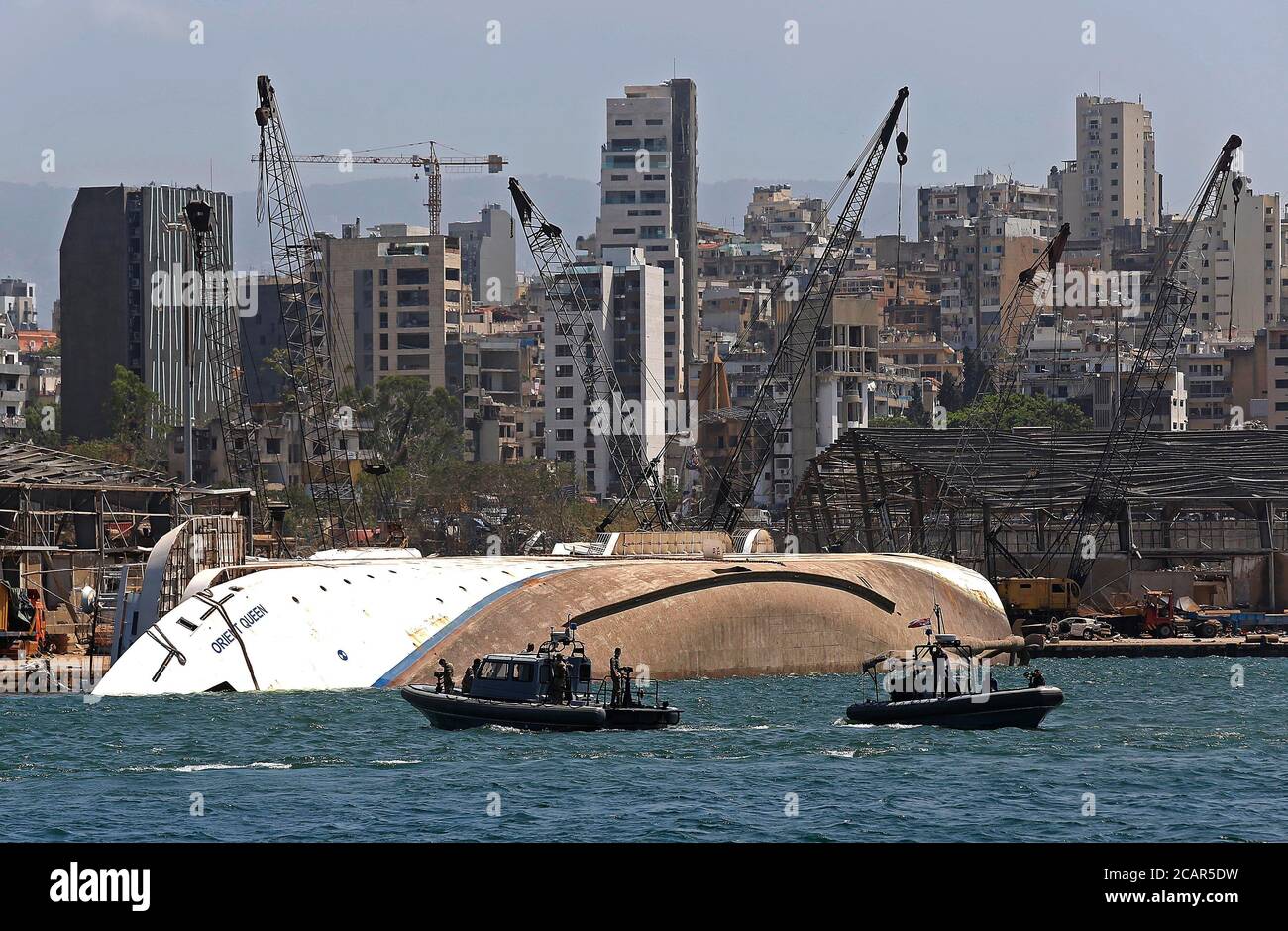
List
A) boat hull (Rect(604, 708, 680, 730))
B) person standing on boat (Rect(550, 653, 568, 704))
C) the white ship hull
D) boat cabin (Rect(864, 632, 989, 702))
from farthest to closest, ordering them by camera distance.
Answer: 1. the white ship hull
2. boat cabin (Rect(864, 632, 989, 702))
3. person standing on boat (Rect(550, 653, 568, 704))
4. boat hull (Rect(604, 708, 680, 730))

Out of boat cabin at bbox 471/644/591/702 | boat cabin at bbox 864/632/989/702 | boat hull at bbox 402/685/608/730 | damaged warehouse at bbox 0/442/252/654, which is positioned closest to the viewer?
boat hull at bbox 402/685/608/730

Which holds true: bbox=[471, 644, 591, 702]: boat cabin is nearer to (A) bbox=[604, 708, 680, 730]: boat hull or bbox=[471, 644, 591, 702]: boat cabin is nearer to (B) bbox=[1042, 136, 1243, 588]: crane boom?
(A) bbox=[604, 708, 680, 730]: boat hull

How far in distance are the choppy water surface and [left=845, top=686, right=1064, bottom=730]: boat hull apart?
75cm

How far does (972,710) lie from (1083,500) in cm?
7986

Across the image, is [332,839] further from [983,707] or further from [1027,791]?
[983,707]

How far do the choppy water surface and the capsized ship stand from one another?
79.5 inches

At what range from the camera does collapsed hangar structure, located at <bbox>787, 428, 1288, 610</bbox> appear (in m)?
137

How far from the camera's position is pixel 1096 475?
457ft

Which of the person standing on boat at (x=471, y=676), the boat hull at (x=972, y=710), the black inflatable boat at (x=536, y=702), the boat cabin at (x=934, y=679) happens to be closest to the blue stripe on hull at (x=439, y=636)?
the person standing on boat at (x=471, y=676)

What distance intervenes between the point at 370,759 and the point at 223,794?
701 centimetres

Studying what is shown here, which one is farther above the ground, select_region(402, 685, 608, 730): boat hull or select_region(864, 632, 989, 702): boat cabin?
select_region(864, 632, 989, 702): boat cabin

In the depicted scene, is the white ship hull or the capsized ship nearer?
the white ship hull

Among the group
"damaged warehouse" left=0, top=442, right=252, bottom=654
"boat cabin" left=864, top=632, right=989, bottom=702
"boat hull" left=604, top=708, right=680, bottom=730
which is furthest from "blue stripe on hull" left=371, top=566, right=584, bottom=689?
"boat cabin" left=864, top=632, right=989, bottom=702

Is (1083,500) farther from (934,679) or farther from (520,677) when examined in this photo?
(520,677)
